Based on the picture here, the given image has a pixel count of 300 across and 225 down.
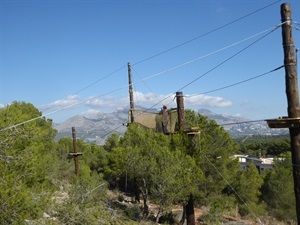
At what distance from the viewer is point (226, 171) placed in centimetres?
2948

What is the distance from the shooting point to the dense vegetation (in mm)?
10164

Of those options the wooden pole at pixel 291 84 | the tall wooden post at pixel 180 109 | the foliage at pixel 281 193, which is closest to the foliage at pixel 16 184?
the tall wooden post at pixel 180 109

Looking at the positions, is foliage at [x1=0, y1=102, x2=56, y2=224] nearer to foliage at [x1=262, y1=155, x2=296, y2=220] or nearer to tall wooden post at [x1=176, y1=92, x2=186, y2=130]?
tall wooden post at [x1=176, y1=92, x2=186, y2=130]

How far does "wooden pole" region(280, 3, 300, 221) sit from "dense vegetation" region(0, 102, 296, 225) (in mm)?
2098

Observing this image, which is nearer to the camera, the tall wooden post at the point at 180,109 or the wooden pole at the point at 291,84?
the wooden pole at the point at 291,84

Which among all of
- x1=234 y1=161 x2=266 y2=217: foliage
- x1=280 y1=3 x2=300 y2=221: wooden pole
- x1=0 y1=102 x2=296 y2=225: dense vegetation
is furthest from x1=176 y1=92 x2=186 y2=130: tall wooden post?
x1=234 y1=161 x2=266 y2=217: foliage

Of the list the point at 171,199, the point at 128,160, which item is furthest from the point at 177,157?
the point at 128,160

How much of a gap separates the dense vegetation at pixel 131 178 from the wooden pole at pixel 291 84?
6.88ft

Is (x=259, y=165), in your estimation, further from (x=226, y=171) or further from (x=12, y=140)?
(x=12, y=140)

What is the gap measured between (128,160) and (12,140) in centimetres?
1276

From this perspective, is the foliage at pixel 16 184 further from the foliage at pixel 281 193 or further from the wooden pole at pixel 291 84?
the foliage at pixel 281 193

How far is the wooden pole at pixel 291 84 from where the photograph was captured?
6348 mm

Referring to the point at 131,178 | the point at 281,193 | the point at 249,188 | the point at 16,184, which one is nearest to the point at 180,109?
the point at 16,184

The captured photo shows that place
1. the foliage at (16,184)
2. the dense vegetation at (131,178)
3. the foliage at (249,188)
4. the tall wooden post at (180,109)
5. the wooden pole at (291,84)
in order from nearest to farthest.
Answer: the wooden pole at (291,84) < the foliage at (16,184) < the dense vegetation at (131,178) < the tall wooden post at (180,109) < the foliage at (249,188)
